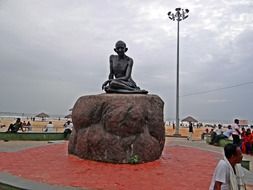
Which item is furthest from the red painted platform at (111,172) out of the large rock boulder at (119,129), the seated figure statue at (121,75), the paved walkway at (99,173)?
Result: the seated figure statue at (121,75)

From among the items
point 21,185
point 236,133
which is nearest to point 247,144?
point 236,133

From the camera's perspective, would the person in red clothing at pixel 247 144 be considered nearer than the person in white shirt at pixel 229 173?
No

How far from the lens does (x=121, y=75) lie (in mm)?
11727

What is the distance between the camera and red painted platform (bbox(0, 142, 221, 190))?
6977mm

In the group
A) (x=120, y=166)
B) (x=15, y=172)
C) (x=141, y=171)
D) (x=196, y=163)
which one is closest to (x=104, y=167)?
(x=120, y=166)

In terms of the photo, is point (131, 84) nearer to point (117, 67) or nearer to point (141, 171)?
point (117, 67)

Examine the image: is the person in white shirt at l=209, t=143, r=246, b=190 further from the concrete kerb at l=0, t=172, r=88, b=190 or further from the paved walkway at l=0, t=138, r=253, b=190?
the concrete kerb at l=0, t=172, r=88, b=190

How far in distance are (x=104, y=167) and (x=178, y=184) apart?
242 centimetres

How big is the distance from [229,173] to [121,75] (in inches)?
320

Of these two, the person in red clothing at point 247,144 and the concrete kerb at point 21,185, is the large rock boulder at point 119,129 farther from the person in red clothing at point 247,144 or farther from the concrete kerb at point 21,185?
the person in red clothing at point 247,144

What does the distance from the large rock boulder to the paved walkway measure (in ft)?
1.04

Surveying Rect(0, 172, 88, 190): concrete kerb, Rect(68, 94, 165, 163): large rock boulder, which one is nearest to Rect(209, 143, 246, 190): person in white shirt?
Rect(0, 172, 88, 190): concrete kerb

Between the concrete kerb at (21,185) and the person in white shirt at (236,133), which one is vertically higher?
the person in white shirt at (236,133)

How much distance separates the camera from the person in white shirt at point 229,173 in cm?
386
